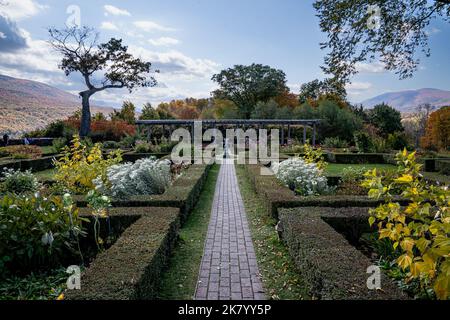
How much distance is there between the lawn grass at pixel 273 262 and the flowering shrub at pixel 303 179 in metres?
0.93

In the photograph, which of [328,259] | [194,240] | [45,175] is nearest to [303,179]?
[194,240]

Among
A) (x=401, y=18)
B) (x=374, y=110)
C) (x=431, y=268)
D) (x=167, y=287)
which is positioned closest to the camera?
(x=431, y=268)

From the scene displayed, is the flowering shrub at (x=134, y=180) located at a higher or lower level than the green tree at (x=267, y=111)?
lower

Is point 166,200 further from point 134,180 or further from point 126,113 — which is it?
point 126,113

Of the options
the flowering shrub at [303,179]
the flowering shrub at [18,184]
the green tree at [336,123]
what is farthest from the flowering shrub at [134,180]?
the green tree at [336,123]

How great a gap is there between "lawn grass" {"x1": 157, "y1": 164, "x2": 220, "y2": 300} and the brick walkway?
90 mm

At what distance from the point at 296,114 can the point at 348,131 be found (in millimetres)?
5486

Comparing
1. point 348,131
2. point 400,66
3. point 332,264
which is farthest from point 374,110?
point 332,264

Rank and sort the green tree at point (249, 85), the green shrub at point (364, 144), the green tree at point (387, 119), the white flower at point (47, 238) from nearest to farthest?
the white flower at point (47, 238) → the green shrub at point (364, 144) → the green tree at point (387, 119) → the green tree at point (249, 85)

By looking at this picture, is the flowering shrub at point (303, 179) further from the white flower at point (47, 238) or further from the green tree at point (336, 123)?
the green tree at point (336, 123)

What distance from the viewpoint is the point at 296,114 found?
32906mm

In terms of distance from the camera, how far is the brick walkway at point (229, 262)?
11.1ft
